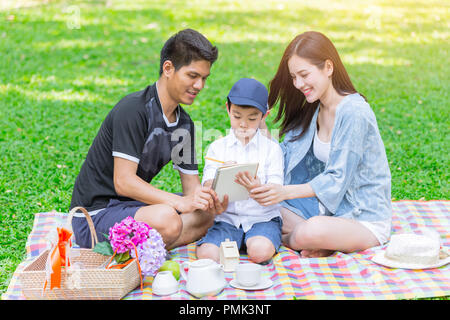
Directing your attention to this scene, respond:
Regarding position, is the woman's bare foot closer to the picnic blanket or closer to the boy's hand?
the picnic blanket

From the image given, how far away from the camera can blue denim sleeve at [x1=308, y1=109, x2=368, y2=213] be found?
392 cm

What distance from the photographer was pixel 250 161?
4.17 metres

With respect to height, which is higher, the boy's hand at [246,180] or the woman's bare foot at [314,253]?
the boy's hand at [246,180]

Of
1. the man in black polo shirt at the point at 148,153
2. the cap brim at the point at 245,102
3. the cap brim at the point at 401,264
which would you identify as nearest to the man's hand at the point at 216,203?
the man in black polo shirt at the point at 148,153

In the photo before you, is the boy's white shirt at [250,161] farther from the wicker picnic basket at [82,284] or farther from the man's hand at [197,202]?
the wicker picnic basket at [82,284]

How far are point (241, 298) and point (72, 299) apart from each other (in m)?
1.00

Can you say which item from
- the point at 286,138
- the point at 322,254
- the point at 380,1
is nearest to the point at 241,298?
the point at 322,254

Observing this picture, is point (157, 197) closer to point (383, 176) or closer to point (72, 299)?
point (72, 299)

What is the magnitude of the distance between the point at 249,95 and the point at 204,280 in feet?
4.42

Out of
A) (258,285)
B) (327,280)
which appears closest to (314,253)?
(327,280)

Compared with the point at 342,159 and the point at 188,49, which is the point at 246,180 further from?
the point at 188,49

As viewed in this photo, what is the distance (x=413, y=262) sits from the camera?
3748 mm

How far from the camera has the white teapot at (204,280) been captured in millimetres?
3393

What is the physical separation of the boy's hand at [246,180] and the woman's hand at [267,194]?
4 centimetres
